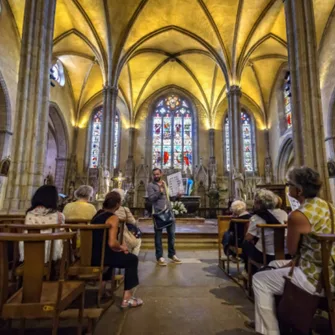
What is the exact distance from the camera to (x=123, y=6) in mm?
11828

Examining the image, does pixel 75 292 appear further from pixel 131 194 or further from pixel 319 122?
pixel 131 194

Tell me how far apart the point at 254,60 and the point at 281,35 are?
225 cm

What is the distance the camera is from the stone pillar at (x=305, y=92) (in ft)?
17.9

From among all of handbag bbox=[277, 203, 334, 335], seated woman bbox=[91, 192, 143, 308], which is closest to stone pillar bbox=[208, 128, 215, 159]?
seated woman bbox=[91, 192, 143, 308]

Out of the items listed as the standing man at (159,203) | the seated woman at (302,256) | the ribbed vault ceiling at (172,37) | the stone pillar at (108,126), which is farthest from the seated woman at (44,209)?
the ribbed vault ceiling at (172,37)

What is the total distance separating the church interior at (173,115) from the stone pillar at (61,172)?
3.9 inches

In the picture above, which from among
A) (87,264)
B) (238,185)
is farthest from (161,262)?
(238,185)

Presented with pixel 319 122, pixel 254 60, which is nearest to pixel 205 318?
pixel 319 122

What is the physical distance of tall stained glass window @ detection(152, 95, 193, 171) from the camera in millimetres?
17547

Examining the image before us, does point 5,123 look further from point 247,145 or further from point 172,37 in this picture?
point 247,145

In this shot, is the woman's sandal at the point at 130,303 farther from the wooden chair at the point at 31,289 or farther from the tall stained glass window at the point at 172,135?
the tall stained glass window at the point at 172,135

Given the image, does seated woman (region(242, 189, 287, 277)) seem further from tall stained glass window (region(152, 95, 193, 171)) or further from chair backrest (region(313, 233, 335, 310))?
tall stained glass window (region(152, 95, 193, 171))

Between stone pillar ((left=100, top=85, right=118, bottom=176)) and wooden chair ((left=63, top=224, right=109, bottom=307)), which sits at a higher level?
stone pillar ((left=100, top=85, right=118, bottom=176))

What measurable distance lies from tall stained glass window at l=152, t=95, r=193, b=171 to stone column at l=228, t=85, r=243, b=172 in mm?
5225
